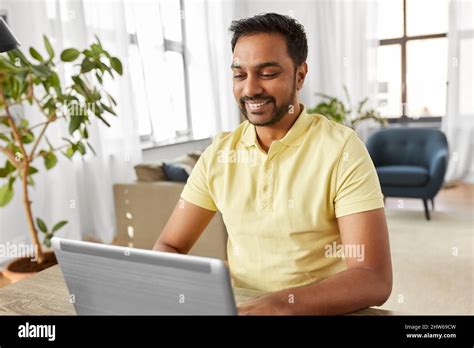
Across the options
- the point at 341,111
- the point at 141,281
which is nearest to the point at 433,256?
the point at 341,111

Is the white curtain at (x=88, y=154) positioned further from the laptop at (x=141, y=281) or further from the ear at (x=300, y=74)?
the laptop at (x=141, y=281)

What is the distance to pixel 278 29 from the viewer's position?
1.15 meters

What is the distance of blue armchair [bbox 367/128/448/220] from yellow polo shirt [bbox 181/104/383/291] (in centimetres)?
335

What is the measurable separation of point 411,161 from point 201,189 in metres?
3.98

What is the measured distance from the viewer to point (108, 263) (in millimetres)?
684

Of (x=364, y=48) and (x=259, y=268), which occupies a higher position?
(x=364, y=48)

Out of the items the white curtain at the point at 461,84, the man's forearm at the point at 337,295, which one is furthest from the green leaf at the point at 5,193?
the white curtain at the point at 461,84

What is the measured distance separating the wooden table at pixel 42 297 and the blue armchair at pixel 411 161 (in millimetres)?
3613

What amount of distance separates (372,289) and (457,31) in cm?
581

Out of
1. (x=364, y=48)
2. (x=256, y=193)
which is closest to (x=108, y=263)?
(x=256, y=193)

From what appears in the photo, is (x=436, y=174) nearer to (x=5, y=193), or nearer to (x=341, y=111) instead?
(x=341, y=111)

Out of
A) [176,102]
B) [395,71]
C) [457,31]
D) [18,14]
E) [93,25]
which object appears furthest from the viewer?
[395,71]

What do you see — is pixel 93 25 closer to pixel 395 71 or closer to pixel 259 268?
pixel 259 268

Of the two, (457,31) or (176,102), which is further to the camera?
(457,31)
